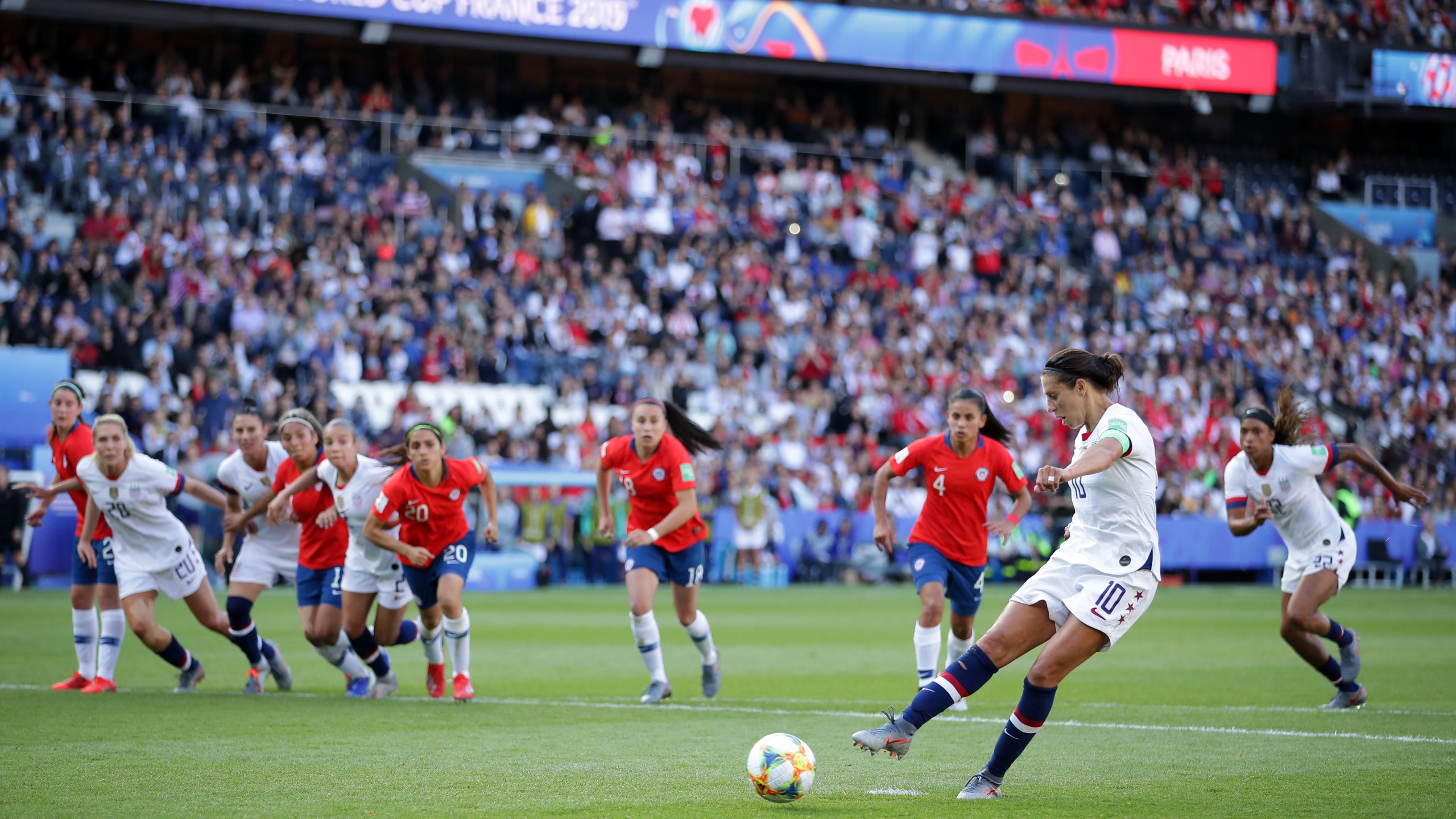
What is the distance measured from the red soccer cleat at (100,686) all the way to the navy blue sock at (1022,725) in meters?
7.32

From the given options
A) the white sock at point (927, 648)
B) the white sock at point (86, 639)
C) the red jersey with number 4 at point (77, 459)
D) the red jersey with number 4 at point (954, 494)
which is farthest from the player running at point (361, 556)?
the red jersey with number 4 at point (954, 494)

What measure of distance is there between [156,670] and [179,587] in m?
2.38

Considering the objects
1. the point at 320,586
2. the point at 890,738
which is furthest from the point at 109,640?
the point at 890,738

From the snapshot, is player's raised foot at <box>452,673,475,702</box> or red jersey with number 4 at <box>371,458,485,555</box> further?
player's raised foot at <box>452,673,475,702</box>

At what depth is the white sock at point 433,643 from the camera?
39.3 ft

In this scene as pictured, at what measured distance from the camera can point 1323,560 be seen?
1173 cm

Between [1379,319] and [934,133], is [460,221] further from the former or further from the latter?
[1379,319]

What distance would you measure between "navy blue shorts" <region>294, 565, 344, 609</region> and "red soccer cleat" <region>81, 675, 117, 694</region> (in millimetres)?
1520

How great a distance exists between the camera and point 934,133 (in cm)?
4241

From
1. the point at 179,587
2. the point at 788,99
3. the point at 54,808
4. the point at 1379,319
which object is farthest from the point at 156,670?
the point at 1379,319

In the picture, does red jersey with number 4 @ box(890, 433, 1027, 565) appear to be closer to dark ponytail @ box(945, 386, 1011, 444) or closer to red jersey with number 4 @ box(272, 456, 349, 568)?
dark ponytail @ box(945, 386, 1011, 444)

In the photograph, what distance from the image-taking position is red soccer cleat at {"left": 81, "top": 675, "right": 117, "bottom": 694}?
37.9 ft

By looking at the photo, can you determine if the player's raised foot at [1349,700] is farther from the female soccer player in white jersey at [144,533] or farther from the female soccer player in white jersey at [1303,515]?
the female soccer player in white jersey at [144,533]

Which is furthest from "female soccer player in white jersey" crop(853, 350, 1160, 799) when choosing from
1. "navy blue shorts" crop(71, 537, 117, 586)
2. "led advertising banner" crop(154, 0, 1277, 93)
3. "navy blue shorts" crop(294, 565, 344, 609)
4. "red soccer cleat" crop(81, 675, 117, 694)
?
"led advertising banner" crop(154, 0, 1277, 93)
